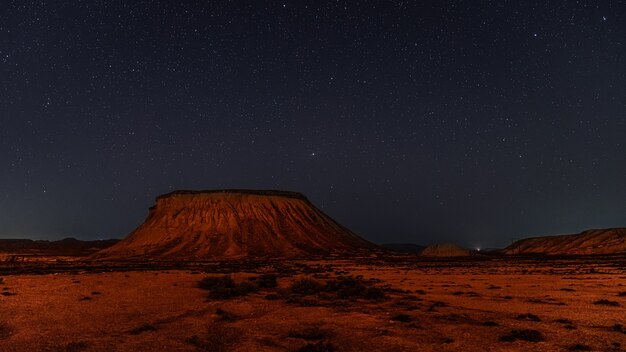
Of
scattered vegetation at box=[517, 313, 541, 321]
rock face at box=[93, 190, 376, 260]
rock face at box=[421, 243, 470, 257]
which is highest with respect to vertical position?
rock face at box=[93, 190, 376, 260]

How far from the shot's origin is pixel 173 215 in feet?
326

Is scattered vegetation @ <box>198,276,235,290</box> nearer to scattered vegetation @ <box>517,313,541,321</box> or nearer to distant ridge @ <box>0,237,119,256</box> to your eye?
scattered vegetation @ <box>517,313,541,321</box>

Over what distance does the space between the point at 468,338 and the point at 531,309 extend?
6227 millimetres

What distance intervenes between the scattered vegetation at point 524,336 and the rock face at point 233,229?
67.7m

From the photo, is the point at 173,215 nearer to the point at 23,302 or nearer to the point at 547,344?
the point at 23,302

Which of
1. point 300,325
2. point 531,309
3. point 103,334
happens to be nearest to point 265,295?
point 300,325

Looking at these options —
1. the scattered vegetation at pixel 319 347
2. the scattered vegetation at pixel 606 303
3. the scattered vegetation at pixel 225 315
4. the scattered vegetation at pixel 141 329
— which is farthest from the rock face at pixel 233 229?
the scattered vegetation at pixel 319 347

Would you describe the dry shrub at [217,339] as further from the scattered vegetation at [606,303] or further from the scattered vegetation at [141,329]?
the scattered vegetation at [606,303]

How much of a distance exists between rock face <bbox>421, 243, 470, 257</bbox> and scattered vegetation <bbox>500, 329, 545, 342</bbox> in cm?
7311

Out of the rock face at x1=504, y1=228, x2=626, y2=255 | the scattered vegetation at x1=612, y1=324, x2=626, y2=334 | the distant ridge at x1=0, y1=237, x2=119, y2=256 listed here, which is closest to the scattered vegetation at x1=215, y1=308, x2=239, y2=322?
the scattered vegetation at x1=612, y1=324, x2=626, y2=334

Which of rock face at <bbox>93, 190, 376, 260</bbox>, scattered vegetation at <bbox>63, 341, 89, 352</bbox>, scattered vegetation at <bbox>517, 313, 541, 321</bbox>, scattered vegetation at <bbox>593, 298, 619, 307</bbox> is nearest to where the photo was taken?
scattered vegetation at <bbox>63, 341, 89, 352</bbox>

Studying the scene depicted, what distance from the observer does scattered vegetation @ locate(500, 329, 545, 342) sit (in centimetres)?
1109

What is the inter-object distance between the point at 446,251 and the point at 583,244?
37.5m

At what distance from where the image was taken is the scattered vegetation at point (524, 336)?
36.4 ft
